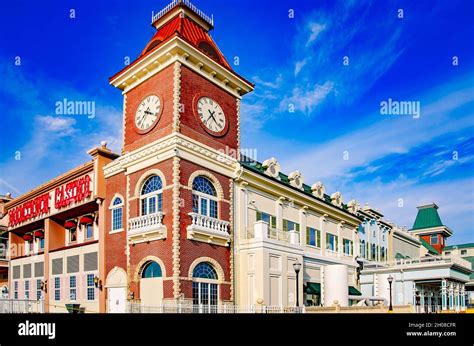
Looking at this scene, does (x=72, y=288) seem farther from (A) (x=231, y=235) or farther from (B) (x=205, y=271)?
(A) (x=231, y=235)

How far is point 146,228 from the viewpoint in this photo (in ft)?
80.5

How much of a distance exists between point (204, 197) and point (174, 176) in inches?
109

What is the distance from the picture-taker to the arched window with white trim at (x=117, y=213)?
27.8 metres

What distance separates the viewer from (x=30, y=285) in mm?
36750

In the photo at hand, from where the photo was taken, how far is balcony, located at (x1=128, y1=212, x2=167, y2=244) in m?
23.9

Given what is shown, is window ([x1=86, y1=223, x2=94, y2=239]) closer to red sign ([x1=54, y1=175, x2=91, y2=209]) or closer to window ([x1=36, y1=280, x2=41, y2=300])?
red sign ([x1=54, y1=175, x2=91, y2=209])

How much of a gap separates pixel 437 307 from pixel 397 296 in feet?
21.5

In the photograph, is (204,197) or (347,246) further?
(347,246)

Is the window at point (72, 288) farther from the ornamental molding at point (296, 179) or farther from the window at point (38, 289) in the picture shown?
the ornamental molding at point (296, 179)

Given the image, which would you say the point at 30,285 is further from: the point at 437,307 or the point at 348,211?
the point at 437,307

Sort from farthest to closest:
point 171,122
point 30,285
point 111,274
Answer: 1. point 30,285
2. point 111,274
3. point 171,122

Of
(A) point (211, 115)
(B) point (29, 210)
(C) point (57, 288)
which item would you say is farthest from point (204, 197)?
(B) point (29, 210)
